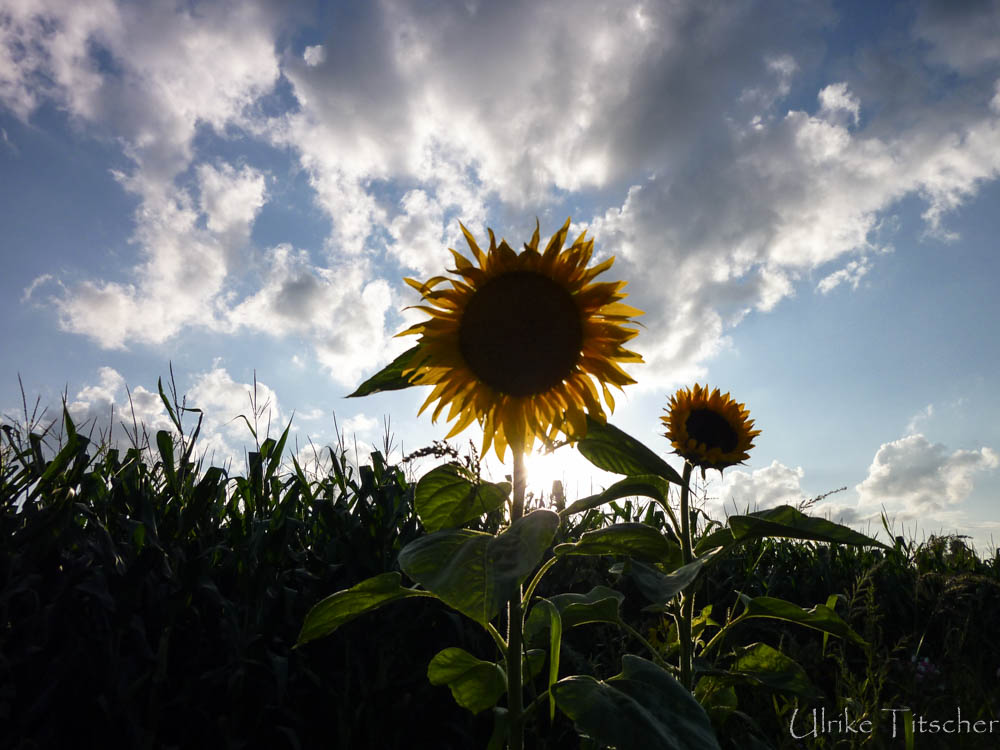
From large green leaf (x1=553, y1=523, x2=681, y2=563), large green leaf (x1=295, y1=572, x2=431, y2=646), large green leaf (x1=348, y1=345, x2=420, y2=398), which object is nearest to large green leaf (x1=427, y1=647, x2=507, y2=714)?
large green leaf (x1=295, y1=572, x2=431, y2=646)

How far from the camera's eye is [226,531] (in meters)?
2.98

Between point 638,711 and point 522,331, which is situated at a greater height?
point 522,331

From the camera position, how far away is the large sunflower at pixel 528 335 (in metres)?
1.65

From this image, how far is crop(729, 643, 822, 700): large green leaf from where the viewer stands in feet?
5.74

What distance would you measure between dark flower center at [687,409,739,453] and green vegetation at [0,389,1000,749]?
55 centimetres

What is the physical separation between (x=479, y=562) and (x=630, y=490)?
577 millimetres

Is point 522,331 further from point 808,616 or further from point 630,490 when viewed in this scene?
point 808,616

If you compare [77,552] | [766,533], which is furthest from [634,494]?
[77,552]

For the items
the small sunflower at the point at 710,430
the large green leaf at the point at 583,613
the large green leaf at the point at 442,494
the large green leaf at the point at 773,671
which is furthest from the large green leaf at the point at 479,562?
the small sunflower at the point at 710,430

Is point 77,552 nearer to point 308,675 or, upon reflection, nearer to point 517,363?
point 308,675

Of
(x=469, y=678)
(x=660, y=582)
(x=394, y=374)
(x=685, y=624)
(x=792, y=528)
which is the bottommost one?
(x=469, y=678)

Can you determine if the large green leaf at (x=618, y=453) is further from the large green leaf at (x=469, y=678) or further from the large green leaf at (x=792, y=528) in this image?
the large green leaf at (x=469, y=678)

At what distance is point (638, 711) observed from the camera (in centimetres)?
122

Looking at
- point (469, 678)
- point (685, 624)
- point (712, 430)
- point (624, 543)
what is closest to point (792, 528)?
point (624, 543)
